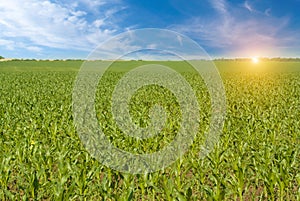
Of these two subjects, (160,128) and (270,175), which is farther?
(160,128)

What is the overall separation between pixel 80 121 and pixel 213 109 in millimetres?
6469

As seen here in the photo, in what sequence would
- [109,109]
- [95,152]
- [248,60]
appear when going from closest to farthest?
[95,152], [109,109], [248,60]

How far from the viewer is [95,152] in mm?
6945

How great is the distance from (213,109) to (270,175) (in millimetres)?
9053

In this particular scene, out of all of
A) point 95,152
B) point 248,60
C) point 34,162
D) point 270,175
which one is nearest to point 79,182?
point 34,162

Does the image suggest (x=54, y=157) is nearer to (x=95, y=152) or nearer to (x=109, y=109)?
(x=95, y=152)

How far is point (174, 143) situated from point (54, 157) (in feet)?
9.91

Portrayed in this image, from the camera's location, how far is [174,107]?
569 inches

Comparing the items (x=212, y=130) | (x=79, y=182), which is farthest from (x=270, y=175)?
(x=212, y=130)

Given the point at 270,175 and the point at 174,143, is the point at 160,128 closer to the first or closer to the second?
the point at 174,143

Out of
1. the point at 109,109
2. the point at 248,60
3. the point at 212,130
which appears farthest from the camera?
the point at 248,60

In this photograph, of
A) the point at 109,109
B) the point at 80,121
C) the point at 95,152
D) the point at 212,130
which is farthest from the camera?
the point at 109,109

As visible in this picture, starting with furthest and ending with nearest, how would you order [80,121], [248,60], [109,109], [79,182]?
[248,60] < [109,109] < [80,121] < [79,182]

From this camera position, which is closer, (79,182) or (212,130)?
(79,182)
